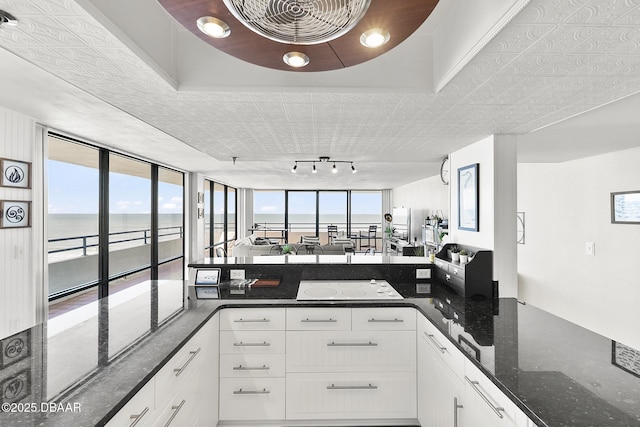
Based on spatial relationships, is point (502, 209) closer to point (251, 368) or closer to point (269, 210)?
point (251, 368)

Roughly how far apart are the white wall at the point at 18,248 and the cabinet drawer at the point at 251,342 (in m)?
2.14

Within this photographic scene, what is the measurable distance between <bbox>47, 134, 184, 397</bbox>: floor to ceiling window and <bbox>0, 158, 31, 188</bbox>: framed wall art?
33cm

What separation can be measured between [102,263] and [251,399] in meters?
3.07

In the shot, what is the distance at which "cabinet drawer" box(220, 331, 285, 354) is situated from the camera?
77.1 inches

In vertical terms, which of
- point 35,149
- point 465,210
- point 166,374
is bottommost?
point 166,374

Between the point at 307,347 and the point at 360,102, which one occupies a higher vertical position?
the point at 360,102

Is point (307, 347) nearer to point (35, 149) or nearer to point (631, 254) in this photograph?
point (35, 149)

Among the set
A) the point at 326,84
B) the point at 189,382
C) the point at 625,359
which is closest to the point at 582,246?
the point at 625,359

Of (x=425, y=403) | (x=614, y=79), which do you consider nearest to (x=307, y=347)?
(x=425, y=403)

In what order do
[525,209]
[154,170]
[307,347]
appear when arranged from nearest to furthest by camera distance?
[307,347]
[525,209]
[154,170]

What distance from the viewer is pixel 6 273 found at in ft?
8.34

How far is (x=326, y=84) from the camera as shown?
1705 mm

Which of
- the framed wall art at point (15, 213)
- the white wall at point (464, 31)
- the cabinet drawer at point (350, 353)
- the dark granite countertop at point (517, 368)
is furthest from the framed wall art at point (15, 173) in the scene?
the white wall at point (464, 31)

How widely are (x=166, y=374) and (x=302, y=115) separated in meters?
1.73
